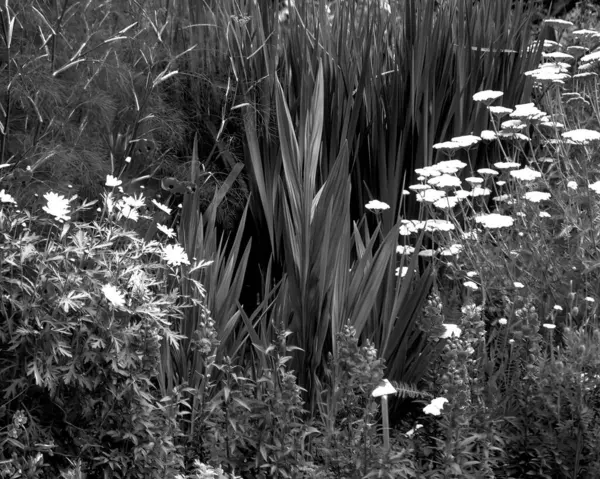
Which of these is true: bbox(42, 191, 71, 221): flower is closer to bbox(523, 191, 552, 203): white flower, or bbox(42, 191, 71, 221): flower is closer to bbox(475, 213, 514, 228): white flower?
bbox(475, 213, 514, 228): white flower

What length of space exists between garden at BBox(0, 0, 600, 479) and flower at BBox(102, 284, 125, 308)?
37 mm

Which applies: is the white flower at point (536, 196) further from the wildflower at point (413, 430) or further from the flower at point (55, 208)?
the flower at point (55, 208)

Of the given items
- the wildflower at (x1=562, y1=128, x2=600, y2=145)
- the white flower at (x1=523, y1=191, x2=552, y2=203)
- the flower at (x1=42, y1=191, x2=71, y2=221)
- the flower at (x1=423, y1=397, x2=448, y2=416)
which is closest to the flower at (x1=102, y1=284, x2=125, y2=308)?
the flower at (x1=42, y1=191, x2=71, y2=221)

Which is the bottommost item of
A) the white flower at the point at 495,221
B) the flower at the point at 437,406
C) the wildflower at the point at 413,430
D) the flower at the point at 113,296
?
the wildflower at the point at 413,430

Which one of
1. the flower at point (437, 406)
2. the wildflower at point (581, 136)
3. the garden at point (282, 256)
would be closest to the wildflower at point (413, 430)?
the garden at point (282, 256)

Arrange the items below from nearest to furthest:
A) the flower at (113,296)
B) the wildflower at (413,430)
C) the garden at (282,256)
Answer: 1. the flower at (113,296)
2. the garden at (282,256)
3. the wildflower at (413,430)

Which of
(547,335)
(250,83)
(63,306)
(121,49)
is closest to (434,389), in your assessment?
(547,335)

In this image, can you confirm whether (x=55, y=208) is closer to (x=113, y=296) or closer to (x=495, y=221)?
(x=113, y=296)

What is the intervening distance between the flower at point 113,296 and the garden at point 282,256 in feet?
0.12

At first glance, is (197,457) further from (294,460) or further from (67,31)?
(67,31)

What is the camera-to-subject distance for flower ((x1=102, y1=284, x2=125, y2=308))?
2178mm

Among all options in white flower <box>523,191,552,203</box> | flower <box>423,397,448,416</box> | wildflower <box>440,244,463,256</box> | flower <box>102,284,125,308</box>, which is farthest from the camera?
wildflower <box>440,244,463,256</box>

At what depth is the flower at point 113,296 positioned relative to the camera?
218 centimetres

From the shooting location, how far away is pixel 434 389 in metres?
2.84
